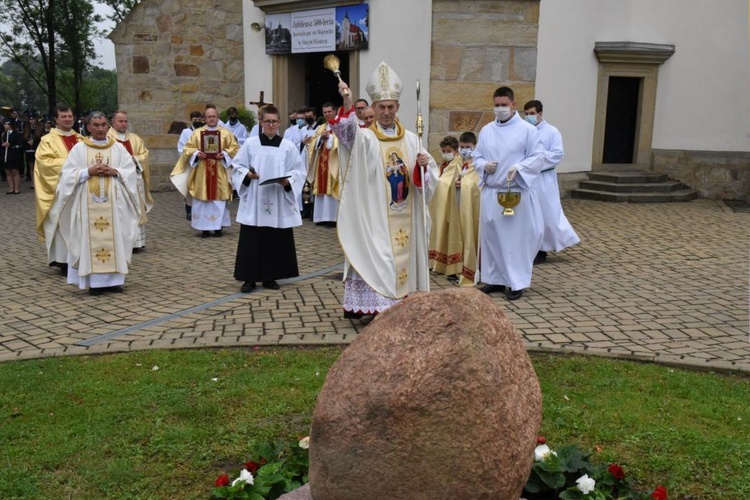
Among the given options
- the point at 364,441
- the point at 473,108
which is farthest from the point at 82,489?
the point at 473,108

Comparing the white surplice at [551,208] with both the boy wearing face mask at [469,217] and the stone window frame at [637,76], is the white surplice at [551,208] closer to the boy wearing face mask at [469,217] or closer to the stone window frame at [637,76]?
the boy wearing face mask at [469,217]

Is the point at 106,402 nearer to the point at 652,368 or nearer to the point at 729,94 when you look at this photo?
the point at 652,368

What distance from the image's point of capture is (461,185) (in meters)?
9.01

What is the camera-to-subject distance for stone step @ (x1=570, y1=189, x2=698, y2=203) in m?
15.1

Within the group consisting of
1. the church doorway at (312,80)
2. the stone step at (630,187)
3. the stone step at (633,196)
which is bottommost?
the stone step at (633,196)

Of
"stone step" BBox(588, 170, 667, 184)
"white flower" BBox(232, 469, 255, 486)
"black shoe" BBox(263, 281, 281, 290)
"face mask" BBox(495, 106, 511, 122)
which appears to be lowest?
"black shoe" BBox(263, 281, 281, 290)

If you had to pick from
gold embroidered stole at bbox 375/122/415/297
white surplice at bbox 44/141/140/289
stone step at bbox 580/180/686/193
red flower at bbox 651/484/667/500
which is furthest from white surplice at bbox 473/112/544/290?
stone step at bbox 580/180/686/193

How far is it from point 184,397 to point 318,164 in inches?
336

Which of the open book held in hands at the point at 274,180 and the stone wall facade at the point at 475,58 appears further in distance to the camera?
the stone wall facade at the point at 475,58

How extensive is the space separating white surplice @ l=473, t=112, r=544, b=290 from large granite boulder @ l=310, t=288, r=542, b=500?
4.90 meters

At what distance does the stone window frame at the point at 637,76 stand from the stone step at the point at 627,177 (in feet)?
1.45

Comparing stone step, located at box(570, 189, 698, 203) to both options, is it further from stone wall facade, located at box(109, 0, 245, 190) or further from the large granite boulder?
the large granite boulder

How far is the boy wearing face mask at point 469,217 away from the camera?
872 centimetres

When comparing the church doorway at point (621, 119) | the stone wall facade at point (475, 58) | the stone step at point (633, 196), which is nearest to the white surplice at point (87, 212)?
the stone wall facade at point (475, 58)
